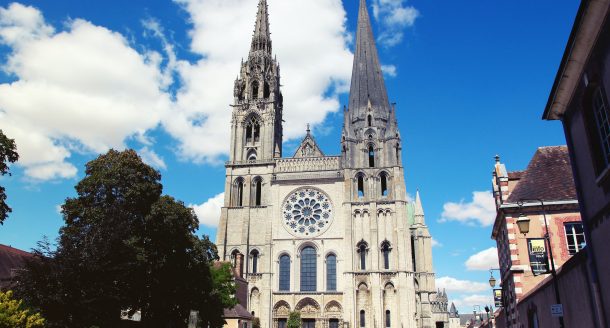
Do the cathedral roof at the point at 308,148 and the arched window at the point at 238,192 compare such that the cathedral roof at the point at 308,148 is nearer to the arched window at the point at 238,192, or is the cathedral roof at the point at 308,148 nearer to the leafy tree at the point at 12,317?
the arched window at the point at 238,192

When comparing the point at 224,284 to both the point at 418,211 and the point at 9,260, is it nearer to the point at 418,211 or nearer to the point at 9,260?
the point at 9,260

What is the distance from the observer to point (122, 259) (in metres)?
23.9

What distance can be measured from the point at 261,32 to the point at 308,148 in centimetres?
1790

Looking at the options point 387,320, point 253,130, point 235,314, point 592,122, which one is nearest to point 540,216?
point 592,122

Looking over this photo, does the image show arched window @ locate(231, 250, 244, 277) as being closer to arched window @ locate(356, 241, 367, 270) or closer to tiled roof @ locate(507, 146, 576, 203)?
arched window @ locate(356, 241, 367, 270)

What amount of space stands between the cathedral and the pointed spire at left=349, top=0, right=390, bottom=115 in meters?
0.19

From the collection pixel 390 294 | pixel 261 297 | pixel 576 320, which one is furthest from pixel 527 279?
pixel 261 297

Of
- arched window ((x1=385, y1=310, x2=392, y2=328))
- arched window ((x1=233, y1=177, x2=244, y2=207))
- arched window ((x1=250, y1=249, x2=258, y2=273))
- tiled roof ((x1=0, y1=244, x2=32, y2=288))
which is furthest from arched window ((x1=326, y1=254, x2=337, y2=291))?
tiled roof ((x1=0, y1=244, x2=32, y2=288))

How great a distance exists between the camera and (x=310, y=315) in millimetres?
46719

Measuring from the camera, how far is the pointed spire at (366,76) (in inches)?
2186

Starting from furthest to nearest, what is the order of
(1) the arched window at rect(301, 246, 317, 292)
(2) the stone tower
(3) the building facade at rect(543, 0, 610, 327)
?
(2) the stone tower
(1) the arched window at rect(301, 246, 317, 292)
(3) the building facade at rect(543, 0, 610, 327)

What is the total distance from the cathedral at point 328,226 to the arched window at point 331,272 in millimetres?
100

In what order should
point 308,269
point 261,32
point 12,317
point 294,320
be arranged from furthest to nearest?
point 261,32 < point 308,269 < point 294,320 < point 12,317

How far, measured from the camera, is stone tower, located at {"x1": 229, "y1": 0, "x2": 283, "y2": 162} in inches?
2110
